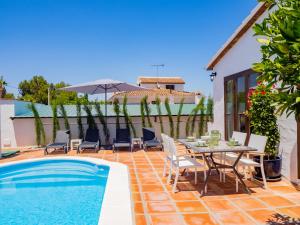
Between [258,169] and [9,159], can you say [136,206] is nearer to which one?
[258,169]

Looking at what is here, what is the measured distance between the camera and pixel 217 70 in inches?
427

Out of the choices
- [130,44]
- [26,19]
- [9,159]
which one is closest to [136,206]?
[9,159]

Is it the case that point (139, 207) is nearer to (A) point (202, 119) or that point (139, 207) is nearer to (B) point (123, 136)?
(B) point (123, 136)

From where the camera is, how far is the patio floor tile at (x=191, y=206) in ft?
14.6

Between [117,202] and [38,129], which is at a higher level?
[38,129]

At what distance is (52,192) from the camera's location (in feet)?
21.1

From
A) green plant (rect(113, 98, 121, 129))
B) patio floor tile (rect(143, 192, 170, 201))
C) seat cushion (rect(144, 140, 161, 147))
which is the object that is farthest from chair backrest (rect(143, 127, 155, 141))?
patio floor tile (rect(143, 192, 170, 201))

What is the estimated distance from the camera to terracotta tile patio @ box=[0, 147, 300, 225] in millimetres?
4062

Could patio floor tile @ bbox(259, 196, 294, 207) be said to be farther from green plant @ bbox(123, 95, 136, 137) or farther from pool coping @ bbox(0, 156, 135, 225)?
green plant @ bbox(123, 95, 136, 137)

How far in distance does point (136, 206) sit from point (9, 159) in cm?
707

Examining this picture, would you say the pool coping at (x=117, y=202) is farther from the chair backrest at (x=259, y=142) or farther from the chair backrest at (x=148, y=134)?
the chair backrest at (x=148, y=134)

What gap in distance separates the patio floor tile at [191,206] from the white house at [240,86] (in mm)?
2649

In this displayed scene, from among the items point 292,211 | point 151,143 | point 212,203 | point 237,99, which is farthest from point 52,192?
point 237,99

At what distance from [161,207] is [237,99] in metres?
5.83
